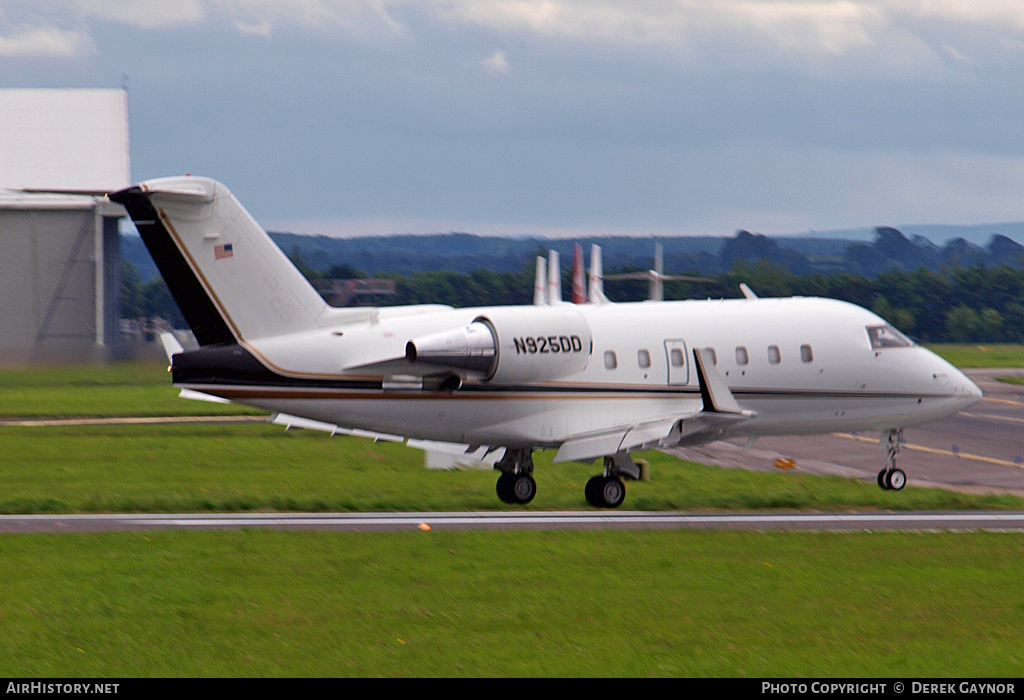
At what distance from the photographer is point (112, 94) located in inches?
3265

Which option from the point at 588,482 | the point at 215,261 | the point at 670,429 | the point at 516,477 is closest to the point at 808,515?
the point at 670,429

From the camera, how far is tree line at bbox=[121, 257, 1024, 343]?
117188mm

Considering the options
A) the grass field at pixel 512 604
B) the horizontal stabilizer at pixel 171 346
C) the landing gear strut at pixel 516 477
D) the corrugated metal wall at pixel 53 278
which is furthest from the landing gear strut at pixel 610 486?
the corrugated metal wall at pixel 53 278

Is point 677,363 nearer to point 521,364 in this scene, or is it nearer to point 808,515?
point 521,364

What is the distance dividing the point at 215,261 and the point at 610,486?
8471 millimetres

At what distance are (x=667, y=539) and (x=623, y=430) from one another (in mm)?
4335

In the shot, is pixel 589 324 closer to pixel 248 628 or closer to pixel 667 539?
pixel 667 539

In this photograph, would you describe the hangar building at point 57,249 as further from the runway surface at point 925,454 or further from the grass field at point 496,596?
the grass field at point 496,596

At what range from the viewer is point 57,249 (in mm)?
73875

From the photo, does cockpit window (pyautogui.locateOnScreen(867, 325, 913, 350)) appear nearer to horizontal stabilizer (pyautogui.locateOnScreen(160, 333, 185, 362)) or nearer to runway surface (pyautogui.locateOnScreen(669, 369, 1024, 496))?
runway surface (pyautogui.locateOnScreen(669, 369, 1024, 496))

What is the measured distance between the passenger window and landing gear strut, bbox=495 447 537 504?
7.40 ft

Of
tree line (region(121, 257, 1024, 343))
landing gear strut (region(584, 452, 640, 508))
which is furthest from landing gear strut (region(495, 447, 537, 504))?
tree line (region(121, 257, 1024, 343))

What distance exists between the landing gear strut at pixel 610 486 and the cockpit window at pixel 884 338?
627cm
